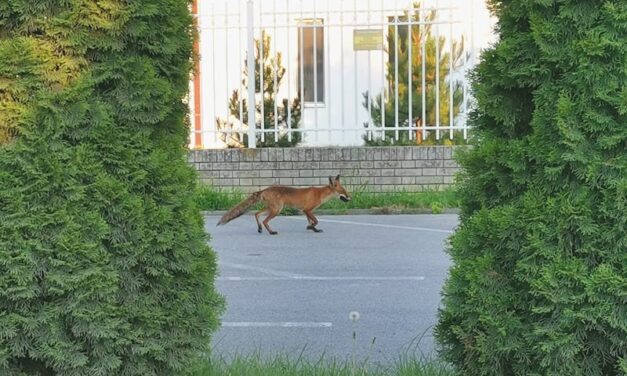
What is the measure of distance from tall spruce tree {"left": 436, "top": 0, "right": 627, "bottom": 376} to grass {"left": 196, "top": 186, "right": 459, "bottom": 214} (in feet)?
30.5

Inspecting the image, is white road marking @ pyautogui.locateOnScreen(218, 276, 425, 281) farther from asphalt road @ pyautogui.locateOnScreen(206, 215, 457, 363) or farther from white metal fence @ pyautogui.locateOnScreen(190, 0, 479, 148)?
white metal fence @ pyautogui.locateOnScreen(190, 0, 479, 148)

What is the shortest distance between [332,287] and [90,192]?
4265 mm

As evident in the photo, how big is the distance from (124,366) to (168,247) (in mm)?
484

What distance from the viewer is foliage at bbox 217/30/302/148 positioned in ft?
43.9

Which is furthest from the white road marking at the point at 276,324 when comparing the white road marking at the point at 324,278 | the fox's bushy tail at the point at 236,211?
the fox's bushy tail at the point at 236,211

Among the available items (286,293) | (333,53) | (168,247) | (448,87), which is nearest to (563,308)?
(168,247)

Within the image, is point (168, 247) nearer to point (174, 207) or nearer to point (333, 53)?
point (174, 207)

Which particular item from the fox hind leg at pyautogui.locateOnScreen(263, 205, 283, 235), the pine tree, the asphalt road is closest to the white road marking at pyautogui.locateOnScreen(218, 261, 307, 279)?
the asphalt road

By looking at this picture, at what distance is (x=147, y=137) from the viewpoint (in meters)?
3.03

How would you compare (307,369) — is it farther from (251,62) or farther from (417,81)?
(417,81)

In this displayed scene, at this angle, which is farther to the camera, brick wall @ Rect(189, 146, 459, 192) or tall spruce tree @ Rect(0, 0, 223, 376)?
brick wall @ Rect(189, 146, 459, 192)

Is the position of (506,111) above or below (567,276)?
above

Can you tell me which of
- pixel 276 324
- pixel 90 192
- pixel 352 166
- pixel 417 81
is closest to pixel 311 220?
pixel 352 166

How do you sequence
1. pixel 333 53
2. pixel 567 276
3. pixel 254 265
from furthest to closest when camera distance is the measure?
1. pixel 333 53
2. pixel 254 265
3. pixel 567 276
